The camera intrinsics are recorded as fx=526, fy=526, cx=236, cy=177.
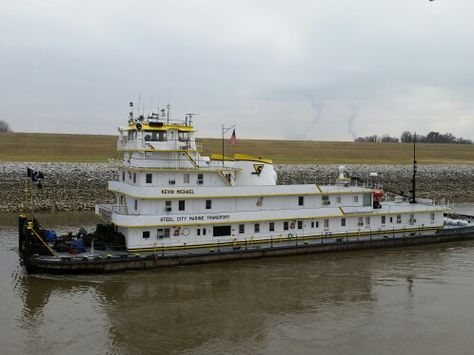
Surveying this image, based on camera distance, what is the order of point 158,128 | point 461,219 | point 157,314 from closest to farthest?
1. point 157,314
2. point 158,128
3. point 461,219

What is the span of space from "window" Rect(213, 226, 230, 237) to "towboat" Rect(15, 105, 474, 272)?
54 mm

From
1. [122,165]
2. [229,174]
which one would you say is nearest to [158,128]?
[122,165]

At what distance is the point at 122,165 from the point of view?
28.2 m

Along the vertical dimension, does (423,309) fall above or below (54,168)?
below

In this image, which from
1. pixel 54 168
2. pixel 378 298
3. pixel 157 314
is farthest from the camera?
pixel 54 168

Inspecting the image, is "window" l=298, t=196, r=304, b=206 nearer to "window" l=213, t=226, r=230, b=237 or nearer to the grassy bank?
"window" l=213, t=226, r=230, b=237

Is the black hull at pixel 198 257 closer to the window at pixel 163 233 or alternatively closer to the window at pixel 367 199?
the window at pixel 163 233

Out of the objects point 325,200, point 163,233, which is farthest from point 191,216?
point 325,200

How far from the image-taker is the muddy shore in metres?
46.4

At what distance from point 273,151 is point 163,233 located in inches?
2983

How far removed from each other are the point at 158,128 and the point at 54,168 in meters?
35.5

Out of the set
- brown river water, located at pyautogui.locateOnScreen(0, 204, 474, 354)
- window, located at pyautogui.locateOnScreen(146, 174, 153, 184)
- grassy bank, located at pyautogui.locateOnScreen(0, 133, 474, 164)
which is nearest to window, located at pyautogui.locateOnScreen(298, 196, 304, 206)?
brown river water, located at pyautogui.locateOnScreen(0, 204, 474, 354)

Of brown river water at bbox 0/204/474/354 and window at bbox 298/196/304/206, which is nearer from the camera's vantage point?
brown river water at bbox 0/204/474/354

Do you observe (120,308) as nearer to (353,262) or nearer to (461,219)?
(353,262)
